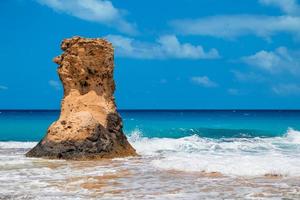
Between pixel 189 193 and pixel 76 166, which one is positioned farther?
pixel 76 166

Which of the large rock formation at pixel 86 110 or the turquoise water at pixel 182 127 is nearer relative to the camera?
the large rock formation at pixel 86 110

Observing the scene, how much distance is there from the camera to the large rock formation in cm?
1614

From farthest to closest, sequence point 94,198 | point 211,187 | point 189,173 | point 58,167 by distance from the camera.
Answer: point 58,167 < point 189,173 < point 211,187 < point 94,198

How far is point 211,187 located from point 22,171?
200 inches

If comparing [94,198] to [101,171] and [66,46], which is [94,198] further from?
[66,46]

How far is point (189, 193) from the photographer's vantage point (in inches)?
380

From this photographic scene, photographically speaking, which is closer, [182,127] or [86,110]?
[86,110]

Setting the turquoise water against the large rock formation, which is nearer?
the large rock formation

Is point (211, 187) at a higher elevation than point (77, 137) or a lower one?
lower

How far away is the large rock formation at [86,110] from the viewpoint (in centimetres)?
1614

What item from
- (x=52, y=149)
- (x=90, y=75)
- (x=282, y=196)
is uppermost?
(x=90, y=75)

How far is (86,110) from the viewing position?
1714cm

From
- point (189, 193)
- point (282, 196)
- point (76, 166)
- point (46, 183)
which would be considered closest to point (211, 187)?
point (189, 193)

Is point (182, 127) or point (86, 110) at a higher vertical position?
point (182, 127)
